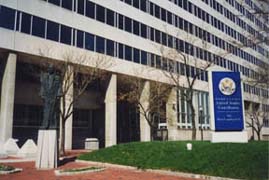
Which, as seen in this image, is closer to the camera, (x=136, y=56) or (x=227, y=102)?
(x=227, y=102)

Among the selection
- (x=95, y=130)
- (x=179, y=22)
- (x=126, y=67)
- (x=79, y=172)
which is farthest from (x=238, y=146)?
(x=179, y=22)

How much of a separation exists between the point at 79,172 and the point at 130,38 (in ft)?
81.2

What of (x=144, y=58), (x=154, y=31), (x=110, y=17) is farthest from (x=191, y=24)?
(x=110, y=17)

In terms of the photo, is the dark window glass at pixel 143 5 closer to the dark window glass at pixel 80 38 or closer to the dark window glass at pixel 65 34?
the dark window glass at pixel 80 38

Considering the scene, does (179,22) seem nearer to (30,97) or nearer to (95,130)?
(95,130)

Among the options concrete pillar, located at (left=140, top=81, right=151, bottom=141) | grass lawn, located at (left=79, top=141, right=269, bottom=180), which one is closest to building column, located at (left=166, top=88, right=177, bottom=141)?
concrete pillar, located at (left=140, top=81, right=151, bottom=141)

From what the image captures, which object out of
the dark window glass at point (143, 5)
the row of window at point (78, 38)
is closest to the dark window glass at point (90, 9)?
the row of window at point (78, 38)

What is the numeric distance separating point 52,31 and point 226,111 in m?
17.6

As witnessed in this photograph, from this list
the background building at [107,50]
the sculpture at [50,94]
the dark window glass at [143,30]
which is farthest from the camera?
the dark window glass at [143,30]

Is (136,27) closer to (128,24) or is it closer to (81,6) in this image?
(128,24)

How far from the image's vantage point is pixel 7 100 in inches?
987

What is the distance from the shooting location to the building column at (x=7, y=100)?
81.3ft

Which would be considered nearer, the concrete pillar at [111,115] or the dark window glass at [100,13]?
the dark window glass at [100,13]

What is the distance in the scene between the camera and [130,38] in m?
35.9
